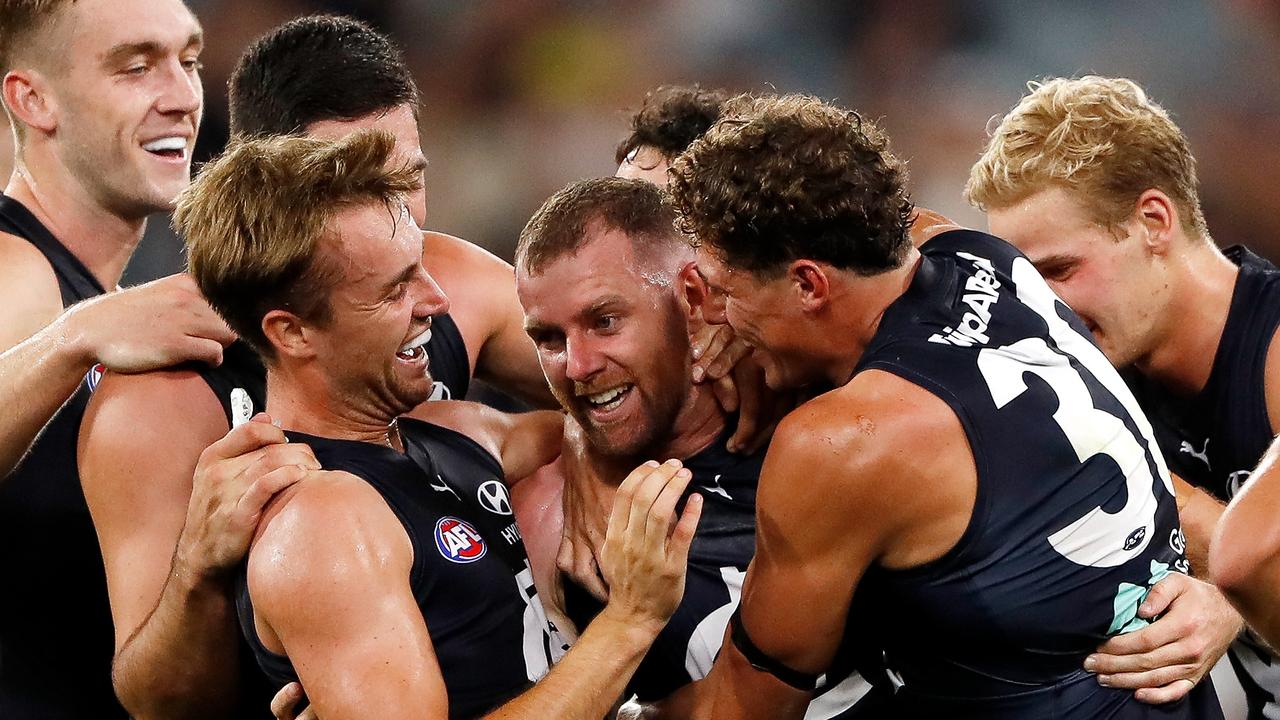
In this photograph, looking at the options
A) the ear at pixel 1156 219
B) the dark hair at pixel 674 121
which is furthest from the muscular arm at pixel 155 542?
the ear at pixel 1156 219

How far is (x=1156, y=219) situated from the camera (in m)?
3.47

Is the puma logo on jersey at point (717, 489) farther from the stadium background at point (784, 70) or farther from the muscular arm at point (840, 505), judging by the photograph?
the stadium background at point (784, 70)

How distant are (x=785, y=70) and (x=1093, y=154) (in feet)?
13.6

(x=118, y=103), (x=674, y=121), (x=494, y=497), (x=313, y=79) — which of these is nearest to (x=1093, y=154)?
(x=674, y=121)

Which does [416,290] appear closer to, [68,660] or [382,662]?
[382,662]

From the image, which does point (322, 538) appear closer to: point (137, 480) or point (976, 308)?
point (137, 480)

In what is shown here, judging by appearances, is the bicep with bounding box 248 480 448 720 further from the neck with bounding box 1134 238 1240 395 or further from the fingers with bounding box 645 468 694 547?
the neck with bounding box 1134 238 1240 395

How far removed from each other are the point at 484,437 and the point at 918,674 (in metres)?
1.19

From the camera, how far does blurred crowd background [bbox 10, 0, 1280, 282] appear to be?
6988 millimetres

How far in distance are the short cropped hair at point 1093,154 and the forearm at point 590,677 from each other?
5.55ft

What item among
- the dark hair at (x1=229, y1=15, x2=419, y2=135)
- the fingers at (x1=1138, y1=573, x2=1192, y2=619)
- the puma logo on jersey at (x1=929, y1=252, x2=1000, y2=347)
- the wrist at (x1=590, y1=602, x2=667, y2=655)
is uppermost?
the dark hair at (x1=229, y1=15, x2=419, y2=135)

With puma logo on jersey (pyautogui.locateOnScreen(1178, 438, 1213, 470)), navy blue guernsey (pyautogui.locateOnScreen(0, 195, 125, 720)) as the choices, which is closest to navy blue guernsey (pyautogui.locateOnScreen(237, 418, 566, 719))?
navy blue guernsey (pyautogui.locateOnScreen(0, 195, 125, 720))

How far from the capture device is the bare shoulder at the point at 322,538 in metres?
2.30

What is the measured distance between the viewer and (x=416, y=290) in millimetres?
2789
